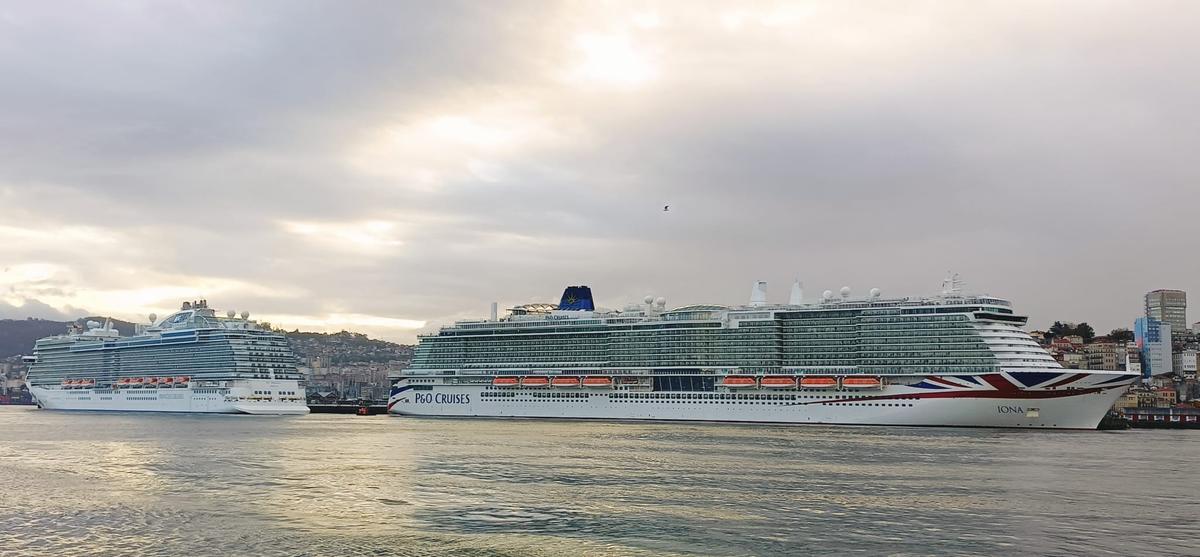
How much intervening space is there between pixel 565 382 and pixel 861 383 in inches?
1158

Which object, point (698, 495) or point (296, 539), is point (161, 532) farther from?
point (698, 495)

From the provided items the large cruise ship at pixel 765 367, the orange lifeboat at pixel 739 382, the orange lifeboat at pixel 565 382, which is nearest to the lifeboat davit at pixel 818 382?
the large cruise ship at pixel 765 367

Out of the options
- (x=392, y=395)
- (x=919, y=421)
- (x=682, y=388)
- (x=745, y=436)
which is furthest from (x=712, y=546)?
(x=392, y=395)

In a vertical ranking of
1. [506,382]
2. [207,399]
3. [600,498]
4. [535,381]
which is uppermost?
[535,381]

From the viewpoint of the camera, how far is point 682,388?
294ft

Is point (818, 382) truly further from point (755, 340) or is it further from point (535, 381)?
point (535, 381)

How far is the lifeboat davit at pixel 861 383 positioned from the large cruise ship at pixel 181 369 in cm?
6519

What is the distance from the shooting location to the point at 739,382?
85500 mm

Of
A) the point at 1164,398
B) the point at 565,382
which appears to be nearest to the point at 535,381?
the point at 565,382

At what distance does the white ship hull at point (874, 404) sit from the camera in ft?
238

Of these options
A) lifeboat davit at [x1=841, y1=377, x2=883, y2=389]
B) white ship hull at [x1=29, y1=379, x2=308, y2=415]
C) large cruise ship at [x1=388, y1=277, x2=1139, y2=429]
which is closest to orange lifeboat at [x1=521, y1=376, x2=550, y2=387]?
large cruise ship at [x1=388, y1=277, x2=1139, y2=429]

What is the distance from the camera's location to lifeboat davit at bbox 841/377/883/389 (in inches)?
3076

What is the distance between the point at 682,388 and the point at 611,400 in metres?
7.29

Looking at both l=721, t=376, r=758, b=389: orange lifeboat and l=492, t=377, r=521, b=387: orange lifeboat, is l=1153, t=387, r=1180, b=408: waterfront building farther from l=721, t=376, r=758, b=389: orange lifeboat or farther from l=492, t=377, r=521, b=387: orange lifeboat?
l=492, t=377, r=521, b=387: orange lifeboat
